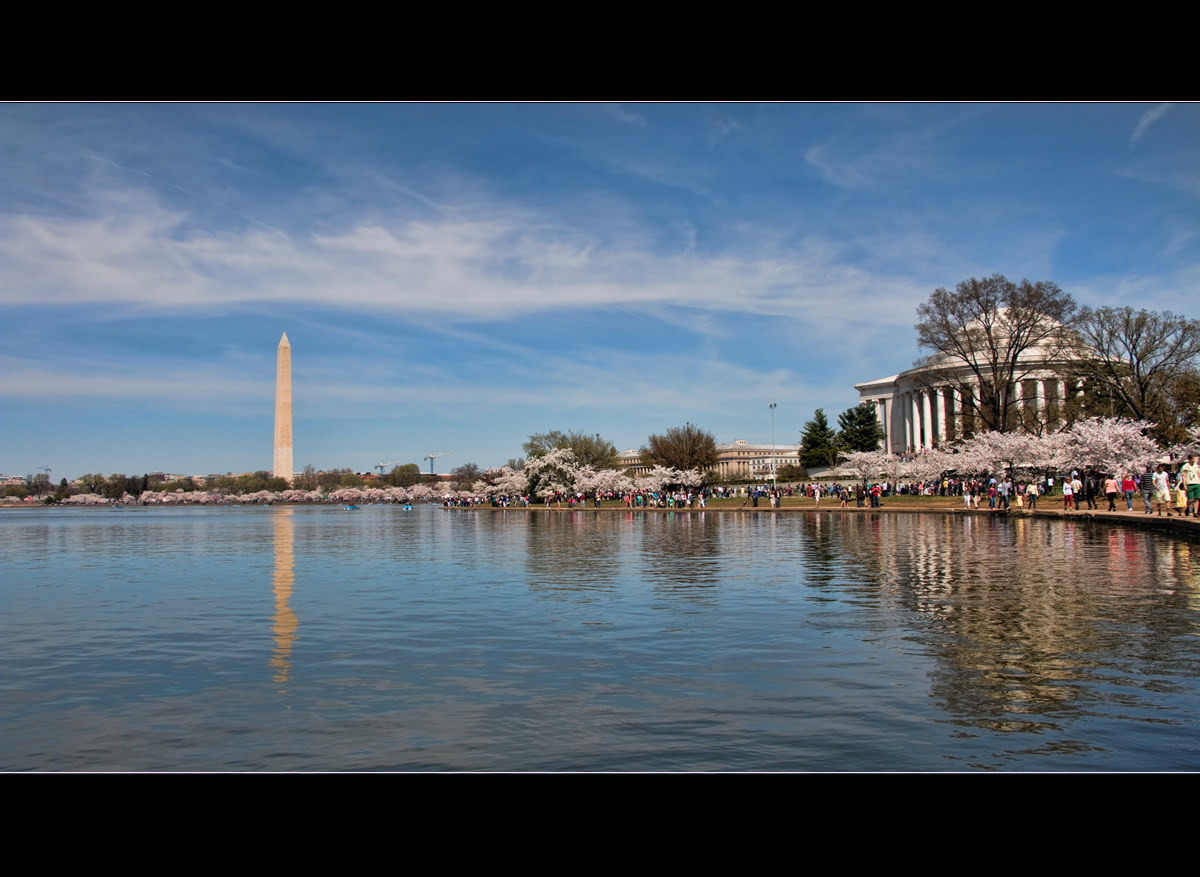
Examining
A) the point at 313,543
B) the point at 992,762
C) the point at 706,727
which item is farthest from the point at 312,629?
the point at 313,543

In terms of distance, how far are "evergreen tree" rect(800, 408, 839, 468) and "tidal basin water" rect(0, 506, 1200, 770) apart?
91285 mm

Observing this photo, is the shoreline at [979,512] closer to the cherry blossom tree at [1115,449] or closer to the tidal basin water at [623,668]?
the cherry blossom tree at [1115,449]

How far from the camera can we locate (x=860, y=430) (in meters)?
106

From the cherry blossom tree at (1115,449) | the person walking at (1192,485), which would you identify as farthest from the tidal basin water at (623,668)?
the cherry blossom tree at (1115,449)

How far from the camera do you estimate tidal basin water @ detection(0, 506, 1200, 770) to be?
6.84m

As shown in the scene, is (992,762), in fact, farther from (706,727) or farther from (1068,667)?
(1068,667)

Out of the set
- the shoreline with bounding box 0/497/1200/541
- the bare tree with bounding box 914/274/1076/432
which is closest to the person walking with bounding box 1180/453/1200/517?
the shoreline with bounding box 0/497/1200/541

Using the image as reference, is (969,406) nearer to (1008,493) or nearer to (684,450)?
(1008,493)

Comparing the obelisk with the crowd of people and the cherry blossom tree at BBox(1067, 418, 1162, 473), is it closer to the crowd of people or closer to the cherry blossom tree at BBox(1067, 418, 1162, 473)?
the crowd of people

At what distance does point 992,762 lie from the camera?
20.4ft

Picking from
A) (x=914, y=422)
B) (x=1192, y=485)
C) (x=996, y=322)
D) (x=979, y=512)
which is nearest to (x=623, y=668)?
A: (x=1192, y=485)

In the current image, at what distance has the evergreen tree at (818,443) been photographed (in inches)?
4397

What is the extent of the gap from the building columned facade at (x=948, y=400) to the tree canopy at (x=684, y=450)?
21.4 m
